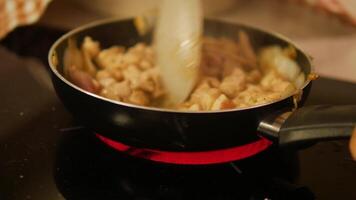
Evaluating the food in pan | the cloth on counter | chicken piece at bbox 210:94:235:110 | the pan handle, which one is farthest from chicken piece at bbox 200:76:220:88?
the cloth on counter

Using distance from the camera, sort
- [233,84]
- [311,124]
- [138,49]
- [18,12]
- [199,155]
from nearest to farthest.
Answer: [311,124], [199,155], [233,84], [138,49], [18,12]

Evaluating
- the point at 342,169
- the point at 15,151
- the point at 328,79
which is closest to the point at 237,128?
the point at 342,169

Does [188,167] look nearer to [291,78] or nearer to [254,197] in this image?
[254,197]

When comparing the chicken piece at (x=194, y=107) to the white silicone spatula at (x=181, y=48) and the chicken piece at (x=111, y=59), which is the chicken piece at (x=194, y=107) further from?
the chicken piece at (x=111, y=59)

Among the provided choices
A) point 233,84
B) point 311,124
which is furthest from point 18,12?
point 311,124

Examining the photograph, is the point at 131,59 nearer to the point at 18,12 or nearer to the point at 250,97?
the point at 250,97

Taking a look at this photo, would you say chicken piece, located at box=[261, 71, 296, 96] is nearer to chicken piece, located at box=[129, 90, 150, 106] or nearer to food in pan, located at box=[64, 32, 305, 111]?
food in pan, located at box=[64, 32, 305, 111]

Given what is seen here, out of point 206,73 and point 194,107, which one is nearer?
point 194,107
